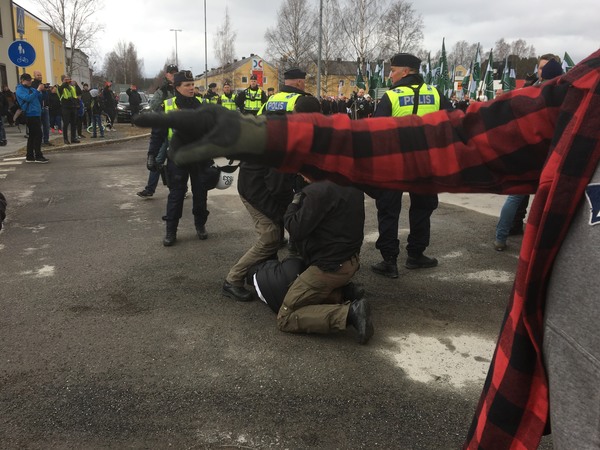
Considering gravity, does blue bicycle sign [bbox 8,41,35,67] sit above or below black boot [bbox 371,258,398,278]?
above

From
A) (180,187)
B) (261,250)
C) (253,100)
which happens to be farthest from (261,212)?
(253,100)

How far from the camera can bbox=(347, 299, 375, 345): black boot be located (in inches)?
139

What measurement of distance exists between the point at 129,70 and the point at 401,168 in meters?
103

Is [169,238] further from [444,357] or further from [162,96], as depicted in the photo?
[444,357]

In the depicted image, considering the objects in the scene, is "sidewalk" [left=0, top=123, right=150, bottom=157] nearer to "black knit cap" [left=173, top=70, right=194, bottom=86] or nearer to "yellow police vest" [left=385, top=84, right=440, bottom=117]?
"black knit cap" [left=173, top=70, right=194, bottom=86]

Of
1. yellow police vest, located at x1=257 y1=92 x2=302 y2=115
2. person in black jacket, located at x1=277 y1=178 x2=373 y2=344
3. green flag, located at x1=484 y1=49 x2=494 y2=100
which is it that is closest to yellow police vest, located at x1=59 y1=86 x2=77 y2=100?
yellow police vest, located at x1=257 y1=92 x2=302 y2=115

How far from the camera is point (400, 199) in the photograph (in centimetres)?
492

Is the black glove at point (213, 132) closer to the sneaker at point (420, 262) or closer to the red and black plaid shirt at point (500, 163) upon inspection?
the red and black plaid shirt at point (500, 163)

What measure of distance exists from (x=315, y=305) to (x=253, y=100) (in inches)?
385

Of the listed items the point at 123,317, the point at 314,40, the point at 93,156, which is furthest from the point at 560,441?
the point at 314,40

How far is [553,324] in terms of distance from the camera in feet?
3.43

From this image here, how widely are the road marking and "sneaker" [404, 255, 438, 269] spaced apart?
1510 mm

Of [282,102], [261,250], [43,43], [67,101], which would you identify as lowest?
[261,250]

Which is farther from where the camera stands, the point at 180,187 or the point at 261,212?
the point at 180,187
